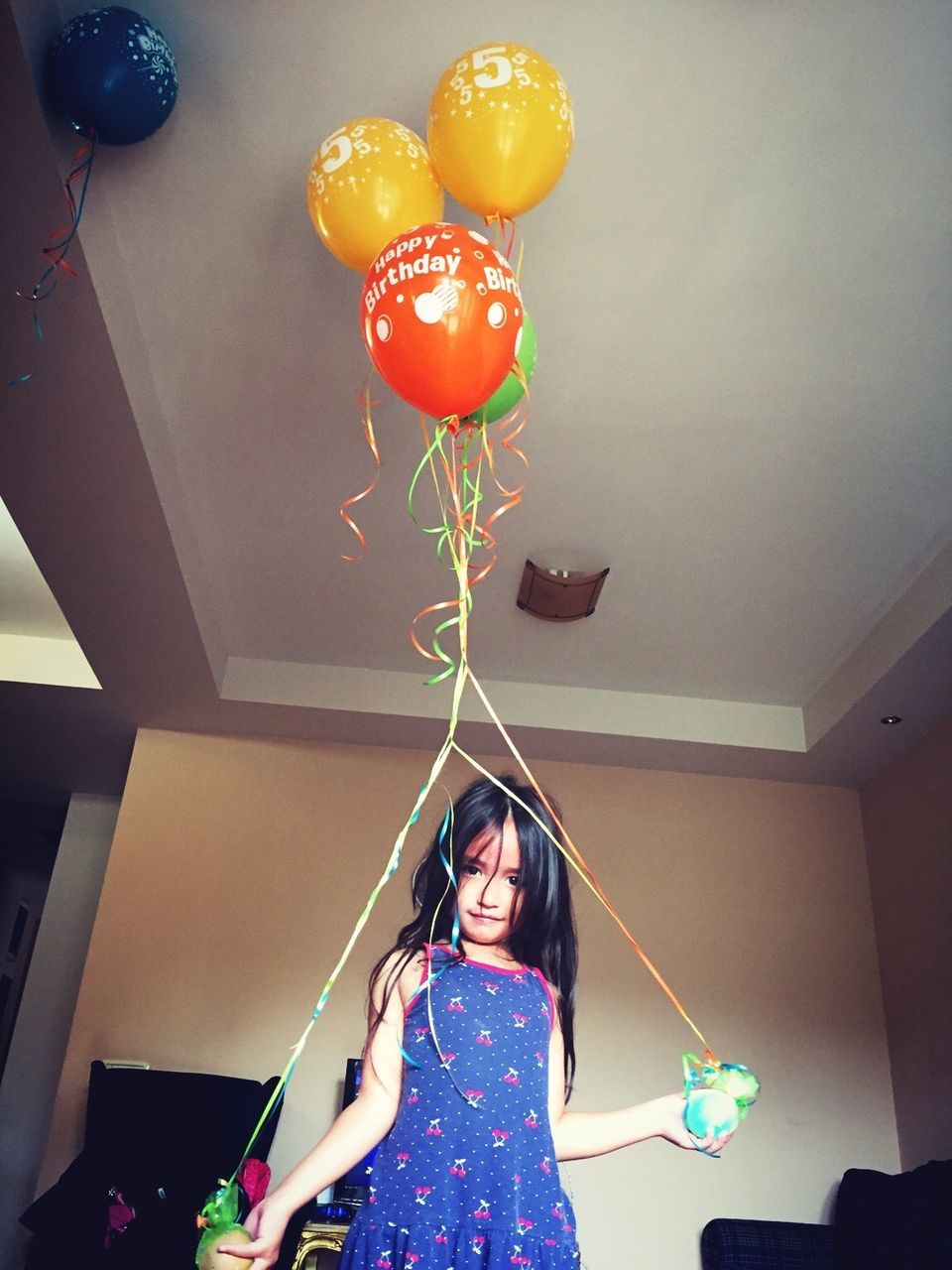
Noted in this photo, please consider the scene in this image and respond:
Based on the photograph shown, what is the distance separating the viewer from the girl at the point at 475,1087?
1.09 metres

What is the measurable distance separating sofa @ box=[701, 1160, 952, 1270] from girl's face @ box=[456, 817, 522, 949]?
2.14 m

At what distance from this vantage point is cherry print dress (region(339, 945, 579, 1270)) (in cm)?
108

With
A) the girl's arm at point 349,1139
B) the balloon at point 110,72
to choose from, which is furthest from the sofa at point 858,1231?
the balloon at point 110,72

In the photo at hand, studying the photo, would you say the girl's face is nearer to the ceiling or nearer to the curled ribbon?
the curled ribbon

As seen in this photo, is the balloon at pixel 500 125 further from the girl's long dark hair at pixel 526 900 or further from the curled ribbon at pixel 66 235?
the girl's long dark hair at pixel 526 900

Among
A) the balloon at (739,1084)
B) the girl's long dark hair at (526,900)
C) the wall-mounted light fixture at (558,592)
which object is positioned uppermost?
the wall-mounted light fixture at (558,592)

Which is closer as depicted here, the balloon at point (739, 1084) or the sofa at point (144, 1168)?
the balloon at point (739, 1084)

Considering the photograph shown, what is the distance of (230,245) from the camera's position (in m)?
2.04

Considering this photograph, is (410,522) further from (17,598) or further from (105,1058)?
(105,1058)

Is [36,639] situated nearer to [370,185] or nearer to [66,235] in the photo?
[66,235]

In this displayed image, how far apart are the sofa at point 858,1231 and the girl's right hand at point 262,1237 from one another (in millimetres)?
2363

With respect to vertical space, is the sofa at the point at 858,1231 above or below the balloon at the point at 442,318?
below

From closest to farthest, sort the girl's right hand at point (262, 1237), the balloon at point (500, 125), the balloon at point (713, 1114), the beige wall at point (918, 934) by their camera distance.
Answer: the girl's right hand at point (262, 1237), the balloon at point (713, 1114), the balloon at point (500, 125), the beige wall at point (918, 934)

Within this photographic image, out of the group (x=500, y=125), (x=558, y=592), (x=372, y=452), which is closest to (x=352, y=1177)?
(x=558, y=592)
